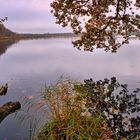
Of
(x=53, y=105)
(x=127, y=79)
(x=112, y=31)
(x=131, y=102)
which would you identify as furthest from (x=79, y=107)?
(x=127, y=79)

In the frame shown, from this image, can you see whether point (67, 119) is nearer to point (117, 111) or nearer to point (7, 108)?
point (7, 108)

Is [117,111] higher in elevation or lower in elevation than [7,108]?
lower

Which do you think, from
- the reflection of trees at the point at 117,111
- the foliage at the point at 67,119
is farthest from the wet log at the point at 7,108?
the foliage at the point at 67,119

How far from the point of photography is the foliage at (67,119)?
9.88m

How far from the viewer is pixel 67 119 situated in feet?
34.0

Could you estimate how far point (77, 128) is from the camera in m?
9.85

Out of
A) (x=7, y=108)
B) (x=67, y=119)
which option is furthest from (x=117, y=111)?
(x=67, y=119)

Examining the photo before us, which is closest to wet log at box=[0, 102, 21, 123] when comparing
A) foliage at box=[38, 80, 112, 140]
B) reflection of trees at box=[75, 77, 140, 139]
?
reflection of trees at box=[75, 77, 140, 139]

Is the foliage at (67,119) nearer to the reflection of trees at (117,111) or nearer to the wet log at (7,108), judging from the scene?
the reflection of trees at (117,111)

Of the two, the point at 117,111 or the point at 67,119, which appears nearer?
the point at 67,119

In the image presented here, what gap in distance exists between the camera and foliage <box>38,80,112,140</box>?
988 cm

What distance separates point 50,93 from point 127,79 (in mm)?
26979

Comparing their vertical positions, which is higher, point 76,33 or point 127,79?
point 76,33

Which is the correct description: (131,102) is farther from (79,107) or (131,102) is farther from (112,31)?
(79,107)
